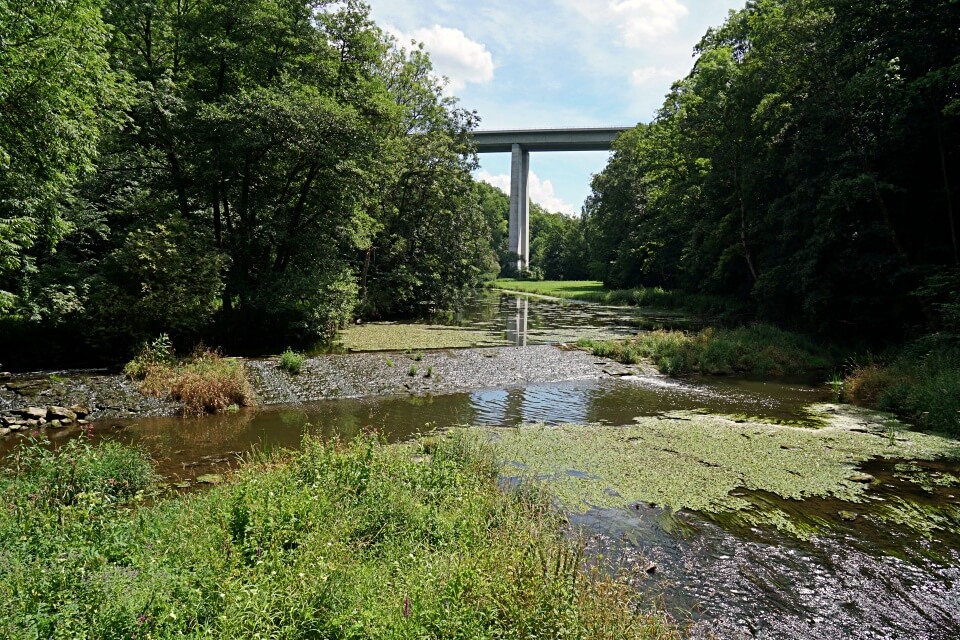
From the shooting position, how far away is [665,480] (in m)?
8.23

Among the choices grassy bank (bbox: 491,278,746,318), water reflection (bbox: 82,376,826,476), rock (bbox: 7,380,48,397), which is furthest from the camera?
grassy bank (bbox: 491,278,746,318)

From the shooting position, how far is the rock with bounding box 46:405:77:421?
1146cm

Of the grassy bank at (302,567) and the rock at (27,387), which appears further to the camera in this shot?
the rock at (27,387)

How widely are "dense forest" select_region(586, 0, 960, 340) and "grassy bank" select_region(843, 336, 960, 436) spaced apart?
40.9 inches

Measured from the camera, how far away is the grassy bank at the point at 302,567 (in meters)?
3.64

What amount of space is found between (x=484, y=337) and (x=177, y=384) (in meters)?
13.3

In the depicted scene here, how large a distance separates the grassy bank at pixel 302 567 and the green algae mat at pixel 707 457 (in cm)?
235

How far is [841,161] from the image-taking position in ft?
63.4

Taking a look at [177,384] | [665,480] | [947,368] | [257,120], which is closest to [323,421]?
[177,384]

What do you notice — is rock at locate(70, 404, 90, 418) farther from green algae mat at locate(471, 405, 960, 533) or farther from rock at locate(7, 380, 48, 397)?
green algae mat at locate(471, 405, 960, 533)

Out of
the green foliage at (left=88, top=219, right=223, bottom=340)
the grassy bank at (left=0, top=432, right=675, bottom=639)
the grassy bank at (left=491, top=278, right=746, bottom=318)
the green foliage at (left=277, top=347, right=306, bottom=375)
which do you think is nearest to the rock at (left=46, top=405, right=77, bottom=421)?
the green foliage at (left=88, top=219, right=223, bottom=340)

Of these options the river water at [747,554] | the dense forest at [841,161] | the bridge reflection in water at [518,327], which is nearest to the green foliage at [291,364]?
the river water at [747,554]

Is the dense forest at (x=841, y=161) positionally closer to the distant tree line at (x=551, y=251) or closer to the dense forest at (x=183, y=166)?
the dense forest at (x=183, y=166)

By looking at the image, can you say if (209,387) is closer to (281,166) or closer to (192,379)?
(192,379)
